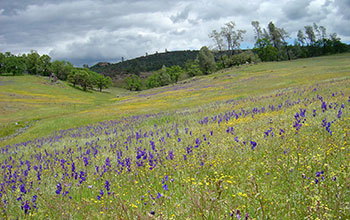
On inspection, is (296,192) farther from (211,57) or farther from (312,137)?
(211,57)

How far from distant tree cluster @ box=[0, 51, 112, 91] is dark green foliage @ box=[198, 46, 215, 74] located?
54184 millimetres

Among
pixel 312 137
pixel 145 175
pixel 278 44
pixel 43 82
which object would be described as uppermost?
pixel 278 44

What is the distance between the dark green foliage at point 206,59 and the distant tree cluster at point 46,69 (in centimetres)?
5418

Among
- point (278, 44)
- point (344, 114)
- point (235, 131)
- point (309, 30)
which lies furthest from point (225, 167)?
point (309, 30)

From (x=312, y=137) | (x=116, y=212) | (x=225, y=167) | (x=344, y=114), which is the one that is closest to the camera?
(x=116, y=212)

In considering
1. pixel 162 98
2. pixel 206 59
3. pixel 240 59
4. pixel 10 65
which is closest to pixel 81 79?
pixel 10 65

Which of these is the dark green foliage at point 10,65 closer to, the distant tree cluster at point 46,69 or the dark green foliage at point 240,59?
the distant tree cluster at point 46,69

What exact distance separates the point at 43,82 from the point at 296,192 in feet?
385

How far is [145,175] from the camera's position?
Result: 201 inches

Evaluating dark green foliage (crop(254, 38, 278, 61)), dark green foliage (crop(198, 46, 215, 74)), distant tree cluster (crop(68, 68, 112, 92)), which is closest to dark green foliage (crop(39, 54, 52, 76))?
distant tree cluster (crop(68, 68, 112, 92))

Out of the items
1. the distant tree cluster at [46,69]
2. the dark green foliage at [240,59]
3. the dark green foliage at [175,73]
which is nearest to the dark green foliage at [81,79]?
the distant tree cluster at [46,69]

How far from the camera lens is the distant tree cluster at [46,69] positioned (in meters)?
114

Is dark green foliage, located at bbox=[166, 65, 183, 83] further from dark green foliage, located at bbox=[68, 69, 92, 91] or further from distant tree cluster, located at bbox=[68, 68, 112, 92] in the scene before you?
dark green foliage, located at bbox=[68, 69, 92, 91]

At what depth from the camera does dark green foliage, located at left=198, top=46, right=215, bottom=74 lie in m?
107
